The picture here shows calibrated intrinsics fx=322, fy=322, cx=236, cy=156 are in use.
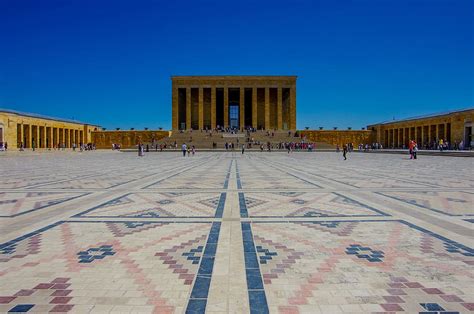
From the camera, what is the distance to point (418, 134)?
4956cm

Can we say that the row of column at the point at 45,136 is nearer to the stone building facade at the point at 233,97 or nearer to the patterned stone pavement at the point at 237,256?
the stone building facade at the point at 233,97

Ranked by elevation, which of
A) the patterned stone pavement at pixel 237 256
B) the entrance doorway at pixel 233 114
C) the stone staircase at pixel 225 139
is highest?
the entrance doorway at pixel 233 114

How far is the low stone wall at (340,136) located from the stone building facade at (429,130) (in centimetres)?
176

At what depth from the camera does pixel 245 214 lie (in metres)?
4.91

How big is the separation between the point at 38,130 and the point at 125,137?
13786mm

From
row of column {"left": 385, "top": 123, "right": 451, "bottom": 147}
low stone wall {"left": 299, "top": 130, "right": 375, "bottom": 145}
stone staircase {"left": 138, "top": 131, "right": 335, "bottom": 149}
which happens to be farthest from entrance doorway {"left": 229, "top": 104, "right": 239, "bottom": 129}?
row of column {"left": 385, "top": 123, "right": 451, "bottom": 147}

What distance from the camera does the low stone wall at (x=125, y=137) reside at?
2175 inches

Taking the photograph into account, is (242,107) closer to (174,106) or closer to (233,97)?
(233,97)

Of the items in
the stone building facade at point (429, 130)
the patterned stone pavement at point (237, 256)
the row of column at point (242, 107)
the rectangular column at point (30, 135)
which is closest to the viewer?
the patterned stone pavement at point (237, 256)

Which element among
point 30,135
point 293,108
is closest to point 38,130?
point 30,135

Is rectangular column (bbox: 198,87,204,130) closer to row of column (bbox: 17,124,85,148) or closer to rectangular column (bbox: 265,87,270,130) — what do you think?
rectangular column (bbox: 265,87,270,130)

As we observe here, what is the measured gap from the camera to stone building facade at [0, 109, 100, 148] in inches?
1547

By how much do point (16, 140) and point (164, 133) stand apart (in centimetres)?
2123

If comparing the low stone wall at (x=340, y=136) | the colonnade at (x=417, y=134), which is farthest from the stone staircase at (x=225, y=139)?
the colonnade at (x=417, y=134)
